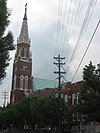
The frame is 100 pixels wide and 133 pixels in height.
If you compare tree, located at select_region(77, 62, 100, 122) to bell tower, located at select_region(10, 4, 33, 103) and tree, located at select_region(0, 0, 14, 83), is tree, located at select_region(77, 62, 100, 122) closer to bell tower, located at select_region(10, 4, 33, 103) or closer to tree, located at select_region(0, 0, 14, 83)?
tree, located at select_region(0, 0, 14, 83)

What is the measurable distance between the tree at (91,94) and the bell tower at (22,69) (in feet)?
237

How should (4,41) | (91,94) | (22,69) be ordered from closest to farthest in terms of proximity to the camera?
(4,41) < (91,94) < (22,69)

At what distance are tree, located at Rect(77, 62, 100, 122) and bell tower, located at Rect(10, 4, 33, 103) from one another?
237 feet

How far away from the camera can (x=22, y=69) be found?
4373 inches

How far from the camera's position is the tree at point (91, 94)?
3366 centimetres

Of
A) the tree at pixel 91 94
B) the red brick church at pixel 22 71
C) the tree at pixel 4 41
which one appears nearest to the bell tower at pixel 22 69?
the red brick church at pixel 22 71

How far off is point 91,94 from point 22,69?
258ft

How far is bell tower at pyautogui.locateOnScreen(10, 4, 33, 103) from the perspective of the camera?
108375 mm

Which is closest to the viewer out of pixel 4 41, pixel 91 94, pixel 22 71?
pixel 4 41

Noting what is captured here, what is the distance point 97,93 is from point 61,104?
14.2m

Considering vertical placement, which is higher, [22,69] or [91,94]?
[22,69]

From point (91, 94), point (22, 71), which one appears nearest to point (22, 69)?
point (22, 71)

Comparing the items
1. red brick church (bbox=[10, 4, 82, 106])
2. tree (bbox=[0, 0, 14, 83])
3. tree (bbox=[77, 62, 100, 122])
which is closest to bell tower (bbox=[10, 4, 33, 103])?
red brick church (bbox=[10, 4, 82, 106])

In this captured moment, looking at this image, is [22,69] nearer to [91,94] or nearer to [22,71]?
[22,71]
